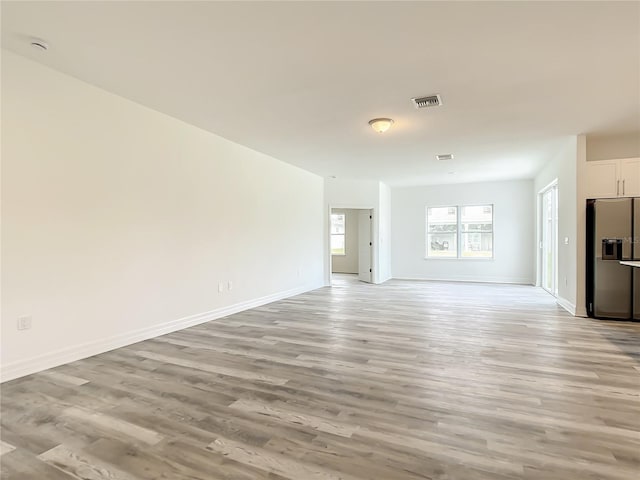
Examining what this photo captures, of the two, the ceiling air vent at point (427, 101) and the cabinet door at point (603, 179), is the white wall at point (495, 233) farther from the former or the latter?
the ceiling air vent at point (427, 101)

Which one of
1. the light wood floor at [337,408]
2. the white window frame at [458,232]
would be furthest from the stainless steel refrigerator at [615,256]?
the white window frame at [458,232]

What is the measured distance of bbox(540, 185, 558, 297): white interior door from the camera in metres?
6.73

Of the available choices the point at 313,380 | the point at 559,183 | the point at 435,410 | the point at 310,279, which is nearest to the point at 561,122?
the point at 559,183

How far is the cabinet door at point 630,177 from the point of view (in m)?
4.99

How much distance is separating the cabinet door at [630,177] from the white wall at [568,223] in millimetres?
606

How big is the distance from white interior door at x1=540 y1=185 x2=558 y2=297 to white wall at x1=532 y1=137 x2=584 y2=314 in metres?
0.67

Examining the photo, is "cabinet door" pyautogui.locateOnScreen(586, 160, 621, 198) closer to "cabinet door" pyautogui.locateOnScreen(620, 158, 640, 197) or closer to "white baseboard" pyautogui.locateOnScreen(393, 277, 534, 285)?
"cabinet door" pyautogui.locateOnScreen(620, 158, 640, 197)

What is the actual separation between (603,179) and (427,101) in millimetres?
3256

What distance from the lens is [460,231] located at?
949cm

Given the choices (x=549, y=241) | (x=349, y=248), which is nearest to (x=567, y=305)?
(x=549, y=241)

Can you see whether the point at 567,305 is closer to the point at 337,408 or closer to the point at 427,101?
the point at 427,101

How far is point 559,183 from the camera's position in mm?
5988

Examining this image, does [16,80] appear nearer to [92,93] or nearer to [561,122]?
[92,93]

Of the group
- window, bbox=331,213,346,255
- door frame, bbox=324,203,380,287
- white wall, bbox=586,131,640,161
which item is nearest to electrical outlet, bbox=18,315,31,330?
door frame, bbox=324,203,380,287
